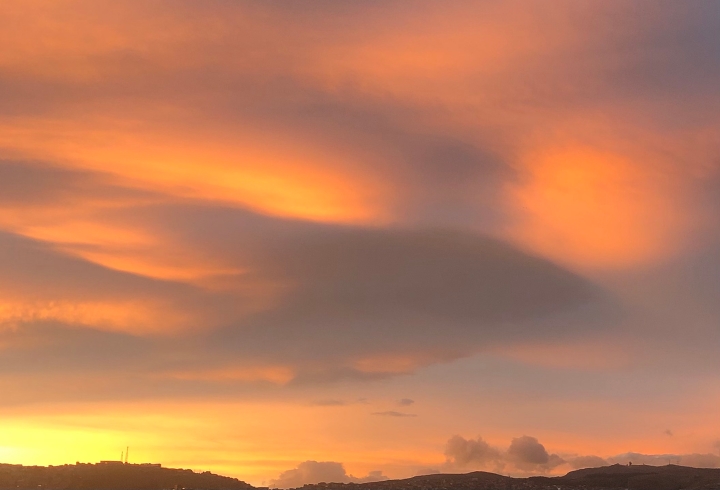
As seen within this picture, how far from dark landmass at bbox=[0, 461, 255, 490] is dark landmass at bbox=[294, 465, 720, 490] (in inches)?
1148

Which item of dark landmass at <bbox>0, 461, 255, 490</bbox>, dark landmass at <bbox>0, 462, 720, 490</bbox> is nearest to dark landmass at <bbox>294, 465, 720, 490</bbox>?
dark landmass at <bbox>0, 462, 720, 490</bbox>

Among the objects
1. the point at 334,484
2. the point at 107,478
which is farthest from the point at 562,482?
the point at 107,478

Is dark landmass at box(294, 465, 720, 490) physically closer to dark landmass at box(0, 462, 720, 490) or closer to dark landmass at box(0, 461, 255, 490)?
dark landmass at box(0, 462, 720, 490)

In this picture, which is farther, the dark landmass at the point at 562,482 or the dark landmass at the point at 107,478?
the dark landmass at the point at 107,478

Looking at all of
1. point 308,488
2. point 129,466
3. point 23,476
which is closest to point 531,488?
point 308,488

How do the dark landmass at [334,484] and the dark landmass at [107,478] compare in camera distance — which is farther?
the dark landmass at [107,478]

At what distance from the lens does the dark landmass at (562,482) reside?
4958 inches

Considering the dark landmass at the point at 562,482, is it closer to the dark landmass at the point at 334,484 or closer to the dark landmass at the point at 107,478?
the dark landmass at the point at 334,484

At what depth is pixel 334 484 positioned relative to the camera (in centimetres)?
12669

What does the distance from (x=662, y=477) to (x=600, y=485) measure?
12.4 metres

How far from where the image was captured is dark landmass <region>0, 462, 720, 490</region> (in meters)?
129

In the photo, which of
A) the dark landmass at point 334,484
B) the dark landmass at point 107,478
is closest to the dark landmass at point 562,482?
the dark landmass at point 334,484

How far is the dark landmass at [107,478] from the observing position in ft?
458

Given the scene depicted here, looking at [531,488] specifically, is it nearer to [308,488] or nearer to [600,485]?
[600,485]
